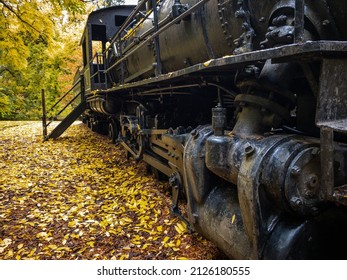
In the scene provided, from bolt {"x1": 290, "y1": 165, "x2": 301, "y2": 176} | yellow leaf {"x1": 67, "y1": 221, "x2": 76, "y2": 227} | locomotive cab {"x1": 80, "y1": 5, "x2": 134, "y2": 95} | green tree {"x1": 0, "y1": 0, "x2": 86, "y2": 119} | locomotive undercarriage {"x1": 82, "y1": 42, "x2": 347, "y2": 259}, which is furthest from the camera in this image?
green tree {"x1": 0, "y1": 0, "x2": 86, "y2": 119}

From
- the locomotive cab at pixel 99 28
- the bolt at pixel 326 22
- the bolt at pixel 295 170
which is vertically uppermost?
the locomotive cab at pixel 99 28

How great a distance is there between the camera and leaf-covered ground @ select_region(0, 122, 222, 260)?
3.00 meters

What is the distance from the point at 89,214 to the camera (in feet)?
12.8

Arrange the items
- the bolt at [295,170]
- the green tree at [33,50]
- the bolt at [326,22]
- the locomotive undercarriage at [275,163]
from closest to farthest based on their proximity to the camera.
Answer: the locomotive undercarriage at [275,163] → the bolt at [295,170] → the bolt at [326,22] → the green tree at [33,50]

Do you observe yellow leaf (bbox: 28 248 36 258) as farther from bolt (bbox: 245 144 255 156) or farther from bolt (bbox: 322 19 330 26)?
bolt (bbox: 322 19 330 26)

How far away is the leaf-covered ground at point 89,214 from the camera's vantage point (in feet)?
9.84

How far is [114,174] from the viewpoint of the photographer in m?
5.62

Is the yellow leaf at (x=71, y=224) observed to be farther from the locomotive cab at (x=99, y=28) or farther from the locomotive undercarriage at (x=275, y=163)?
the locomotive cab at (x=99, y=28)

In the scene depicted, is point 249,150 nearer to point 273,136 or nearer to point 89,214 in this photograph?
point 273,136

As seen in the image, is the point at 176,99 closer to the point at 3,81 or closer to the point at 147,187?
the point at 147,187

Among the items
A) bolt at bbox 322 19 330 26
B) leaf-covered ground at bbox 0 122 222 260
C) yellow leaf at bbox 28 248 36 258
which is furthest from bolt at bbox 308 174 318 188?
yellow leaf at bbox 28 248 36 258

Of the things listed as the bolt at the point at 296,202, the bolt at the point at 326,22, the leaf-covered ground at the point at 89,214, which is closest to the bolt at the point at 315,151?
the bolt at the point at 296,202

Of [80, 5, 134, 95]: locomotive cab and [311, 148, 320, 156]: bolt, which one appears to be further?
[80, 5, 134, 95]: locomotive cab
